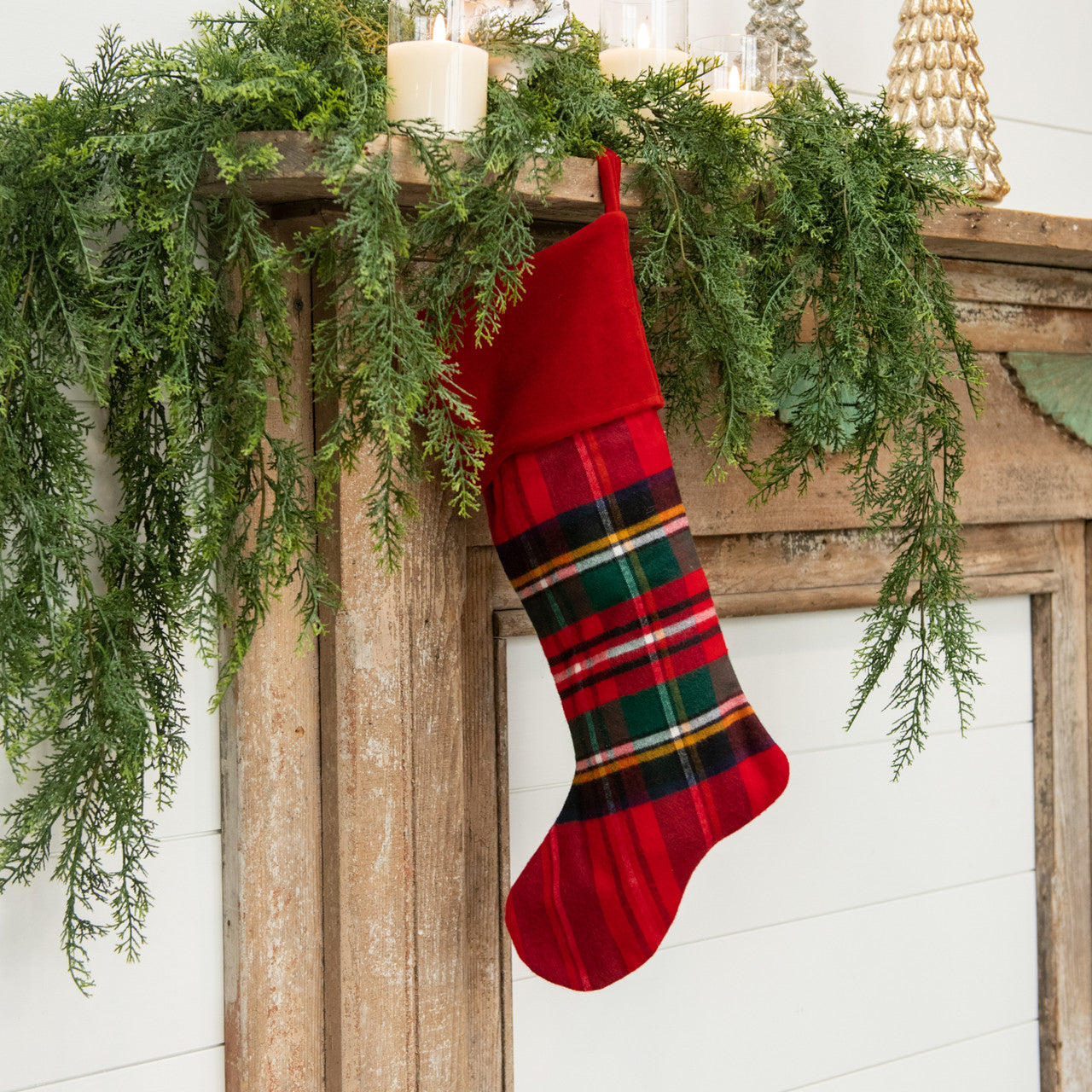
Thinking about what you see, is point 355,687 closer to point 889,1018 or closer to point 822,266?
point 822,266

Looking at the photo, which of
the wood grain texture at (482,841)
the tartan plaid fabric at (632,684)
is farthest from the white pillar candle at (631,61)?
the wood grain texture at (482,841)

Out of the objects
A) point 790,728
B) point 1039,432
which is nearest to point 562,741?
point 790,728

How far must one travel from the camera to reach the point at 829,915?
3.91 feet

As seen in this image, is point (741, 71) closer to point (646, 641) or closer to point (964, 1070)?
point (646, 641)

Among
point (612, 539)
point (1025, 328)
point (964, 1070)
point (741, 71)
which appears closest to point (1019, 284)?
point (1025, 328)

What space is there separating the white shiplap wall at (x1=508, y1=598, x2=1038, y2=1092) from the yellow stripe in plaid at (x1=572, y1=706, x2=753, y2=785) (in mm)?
208

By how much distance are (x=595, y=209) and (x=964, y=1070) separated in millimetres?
1132

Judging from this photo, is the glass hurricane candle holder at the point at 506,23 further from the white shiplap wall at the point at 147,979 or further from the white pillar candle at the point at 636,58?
the white shiplap wall at the point at 147,979

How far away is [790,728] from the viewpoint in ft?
3.80

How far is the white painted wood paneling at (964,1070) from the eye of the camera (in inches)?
47.8

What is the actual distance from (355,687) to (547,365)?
301 millimetres

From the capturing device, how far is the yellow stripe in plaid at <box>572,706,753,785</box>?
0.79 meters

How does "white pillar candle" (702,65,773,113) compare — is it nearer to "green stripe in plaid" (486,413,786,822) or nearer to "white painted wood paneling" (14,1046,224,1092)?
"green stripe in plaid" (486,413,786,822)

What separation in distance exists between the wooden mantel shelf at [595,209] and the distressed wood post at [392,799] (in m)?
0.22
